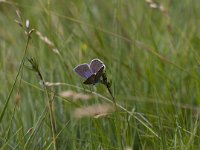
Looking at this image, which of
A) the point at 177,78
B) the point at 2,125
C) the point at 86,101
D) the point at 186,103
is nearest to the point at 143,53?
the point at 177,78

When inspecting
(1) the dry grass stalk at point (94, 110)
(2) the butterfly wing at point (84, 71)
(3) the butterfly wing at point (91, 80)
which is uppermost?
(2) the butterfly wing at point (84, 71)

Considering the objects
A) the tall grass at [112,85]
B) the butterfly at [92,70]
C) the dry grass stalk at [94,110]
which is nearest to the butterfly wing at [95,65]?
the butterfly at [92,70]

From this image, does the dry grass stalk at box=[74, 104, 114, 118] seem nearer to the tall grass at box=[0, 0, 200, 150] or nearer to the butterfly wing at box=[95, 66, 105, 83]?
the tall grass at box=[0, 0, 200, 150]

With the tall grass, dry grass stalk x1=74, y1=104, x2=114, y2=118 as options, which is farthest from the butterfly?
dry grass stalk x1=74, y1=104, x2=114, y2=118

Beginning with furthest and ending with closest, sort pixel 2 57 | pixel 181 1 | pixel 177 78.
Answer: pixel 181 1
pixel 2 57
pixel 177 78

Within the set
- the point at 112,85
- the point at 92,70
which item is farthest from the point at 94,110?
the point at 92,70

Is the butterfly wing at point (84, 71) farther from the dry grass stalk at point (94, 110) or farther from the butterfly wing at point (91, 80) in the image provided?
the dry grass stalk at point (94, 110)

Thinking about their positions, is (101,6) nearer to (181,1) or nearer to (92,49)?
(181,1)
